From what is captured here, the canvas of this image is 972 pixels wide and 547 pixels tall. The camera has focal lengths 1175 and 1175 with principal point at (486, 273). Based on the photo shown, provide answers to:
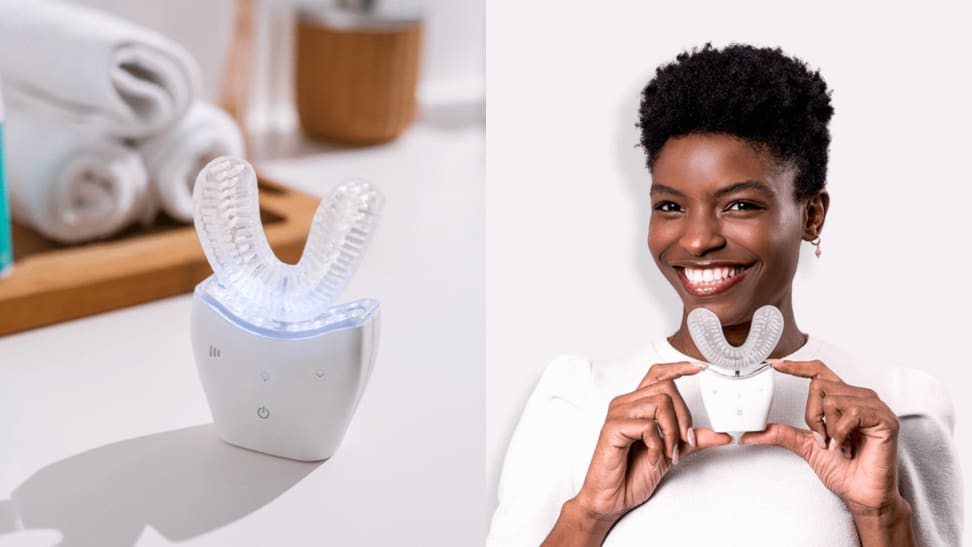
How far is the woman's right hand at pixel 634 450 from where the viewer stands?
18.0 inches

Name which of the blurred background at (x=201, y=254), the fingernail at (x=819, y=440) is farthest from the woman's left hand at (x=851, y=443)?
the blurred background at (x=201, y=254)

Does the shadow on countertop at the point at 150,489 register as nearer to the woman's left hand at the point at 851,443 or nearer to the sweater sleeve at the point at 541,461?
the sweater sleeve at the point at 541,461

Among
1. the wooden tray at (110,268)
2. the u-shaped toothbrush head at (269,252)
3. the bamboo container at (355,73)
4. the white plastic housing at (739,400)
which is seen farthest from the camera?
the bamboo container at (355,73)

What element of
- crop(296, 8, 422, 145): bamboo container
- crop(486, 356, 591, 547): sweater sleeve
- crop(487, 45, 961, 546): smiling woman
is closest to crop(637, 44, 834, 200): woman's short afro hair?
crop(487, 45, 961, 546): smiling woman

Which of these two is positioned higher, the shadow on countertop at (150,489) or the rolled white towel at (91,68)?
the rolled white towel at (91,68)

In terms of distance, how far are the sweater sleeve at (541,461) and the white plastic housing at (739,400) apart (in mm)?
72

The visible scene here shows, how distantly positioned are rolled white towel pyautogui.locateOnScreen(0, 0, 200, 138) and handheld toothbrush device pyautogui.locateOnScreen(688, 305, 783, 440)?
A: 0.51 metres

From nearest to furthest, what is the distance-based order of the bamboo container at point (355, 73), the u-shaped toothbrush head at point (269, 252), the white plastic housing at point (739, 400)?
1. the white plastic housing at point (739, 400)
2. the u-shaped toothbrush head at point (269, 252)
3. the bamboo container at point (355, 73)

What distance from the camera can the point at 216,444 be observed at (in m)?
0.64

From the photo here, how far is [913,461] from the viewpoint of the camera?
0.49 meters

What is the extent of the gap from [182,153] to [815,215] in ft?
1.69

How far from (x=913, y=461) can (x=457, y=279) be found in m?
0.43

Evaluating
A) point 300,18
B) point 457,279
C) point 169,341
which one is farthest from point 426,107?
point 169,341

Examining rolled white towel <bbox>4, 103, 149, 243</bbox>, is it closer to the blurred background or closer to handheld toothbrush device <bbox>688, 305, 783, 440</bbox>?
the blurred background
